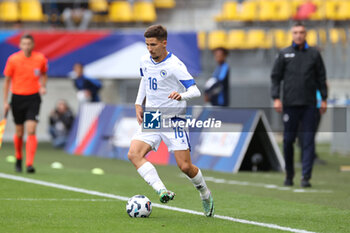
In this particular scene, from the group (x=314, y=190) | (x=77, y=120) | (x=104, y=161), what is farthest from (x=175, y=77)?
(x=77, y=120)

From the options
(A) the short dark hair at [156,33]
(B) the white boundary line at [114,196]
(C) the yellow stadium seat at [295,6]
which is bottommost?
(B) the white boundary line at [114,196]

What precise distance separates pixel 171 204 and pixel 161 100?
170cm

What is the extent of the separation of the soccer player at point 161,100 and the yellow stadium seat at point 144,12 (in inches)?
745

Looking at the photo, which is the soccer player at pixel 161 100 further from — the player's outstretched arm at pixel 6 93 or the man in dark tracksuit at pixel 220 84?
the man in dark tracksuit at pixel 220 84

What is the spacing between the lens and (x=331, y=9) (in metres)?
25.8

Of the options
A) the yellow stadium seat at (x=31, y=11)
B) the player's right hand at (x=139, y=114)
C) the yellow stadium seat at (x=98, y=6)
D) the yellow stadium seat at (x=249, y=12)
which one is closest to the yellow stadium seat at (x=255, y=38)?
the yellow stadium seat at (x=249, y=12)

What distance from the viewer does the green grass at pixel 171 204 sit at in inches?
275

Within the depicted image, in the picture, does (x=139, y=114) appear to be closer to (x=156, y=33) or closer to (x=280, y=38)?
(x=156, y=33)

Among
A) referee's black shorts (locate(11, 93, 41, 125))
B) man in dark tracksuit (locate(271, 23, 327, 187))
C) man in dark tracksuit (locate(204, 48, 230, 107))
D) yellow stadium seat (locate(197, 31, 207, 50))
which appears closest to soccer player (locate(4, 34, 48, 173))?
referee's black shorts (locate(11, 93, 41, 125))

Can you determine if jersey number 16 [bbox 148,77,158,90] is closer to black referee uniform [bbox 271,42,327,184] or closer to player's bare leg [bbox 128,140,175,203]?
player's bare leg [bbox 128,140,175,203]

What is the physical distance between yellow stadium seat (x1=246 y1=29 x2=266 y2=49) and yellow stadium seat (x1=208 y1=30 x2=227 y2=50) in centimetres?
78

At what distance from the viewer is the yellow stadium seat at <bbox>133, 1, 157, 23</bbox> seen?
26406mm

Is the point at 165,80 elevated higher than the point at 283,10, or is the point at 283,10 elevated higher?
the point at 165,80

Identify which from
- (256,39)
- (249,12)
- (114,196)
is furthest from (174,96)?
(249,12)
